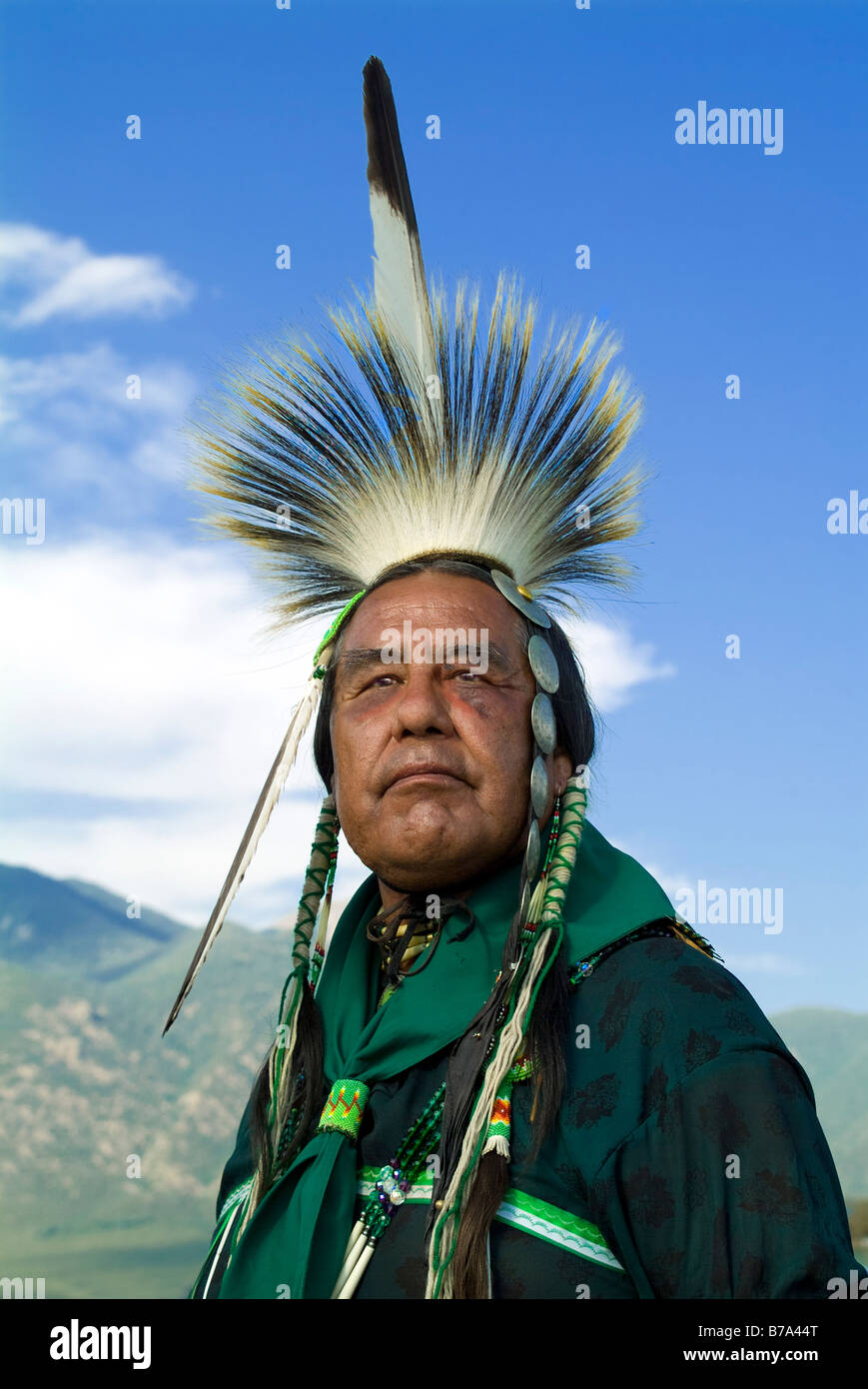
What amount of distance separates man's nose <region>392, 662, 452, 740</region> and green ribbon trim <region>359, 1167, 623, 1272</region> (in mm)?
992

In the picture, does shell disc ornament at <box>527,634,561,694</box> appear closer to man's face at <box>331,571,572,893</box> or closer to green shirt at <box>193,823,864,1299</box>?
man's face at <box>331,571,572,893</box>

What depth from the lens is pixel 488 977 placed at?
2.83m

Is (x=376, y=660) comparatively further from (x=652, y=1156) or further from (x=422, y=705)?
(x=652, y=1156)

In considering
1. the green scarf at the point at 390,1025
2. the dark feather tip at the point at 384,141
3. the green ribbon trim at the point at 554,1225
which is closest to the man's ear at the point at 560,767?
the green scarf at the point at 390,1025

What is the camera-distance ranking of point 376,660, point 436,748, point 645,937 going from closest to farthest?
point 645,937
point 436,748
point 376,660

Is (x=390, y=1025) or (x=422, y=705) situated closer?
(x=390, y=1025)

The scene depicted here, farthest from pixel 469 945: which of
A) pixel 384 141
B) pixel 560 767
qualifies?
pixel 384 141

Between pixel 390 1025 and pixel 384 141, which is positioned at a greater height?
pixel 384 141

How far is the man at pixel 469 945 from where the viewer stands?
2406 millimetres

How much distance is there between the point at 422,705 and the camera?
292 centimetres

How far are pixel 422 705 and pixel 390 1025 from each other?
2.32 feet
